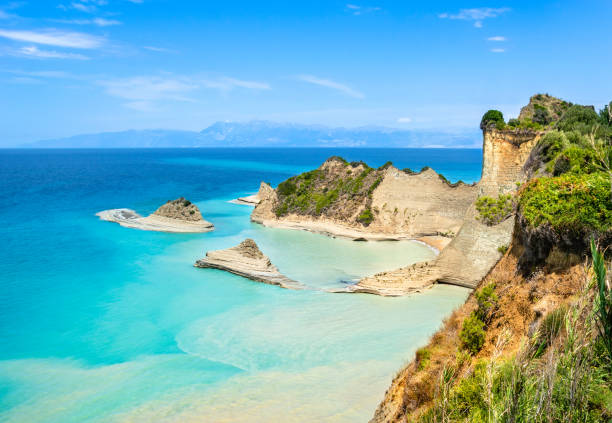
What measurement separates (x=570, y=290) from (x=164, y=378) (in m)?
14.4

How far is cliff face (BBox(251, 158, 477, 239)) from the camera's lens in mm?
40031

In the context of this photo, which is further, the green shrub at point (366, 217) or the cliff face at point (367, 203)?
the green shrub at point (366, 217)

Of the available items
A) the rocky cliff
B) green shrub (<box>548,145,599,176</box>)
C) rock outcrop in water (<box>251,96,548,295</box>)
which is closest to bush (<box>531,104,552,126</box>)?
rock outcrop in water (<box>251,96,548,295</box>)

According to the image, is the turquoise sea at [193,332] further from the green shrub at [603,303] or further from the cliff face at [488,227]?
the green shrub at [603,303]

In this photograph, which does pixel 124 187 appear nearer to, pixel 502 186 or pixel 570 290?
pixel 502 186

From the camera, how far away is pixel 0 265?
1275 inches

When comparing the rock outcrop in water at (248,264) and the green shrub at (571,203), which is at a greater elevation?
the green shrub at (571,203)

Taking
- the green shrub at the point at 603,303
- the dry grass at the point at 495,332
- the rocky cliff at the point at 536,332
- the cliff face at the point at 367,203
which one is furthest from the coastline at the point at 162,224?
the green shrub at the point at 603,303

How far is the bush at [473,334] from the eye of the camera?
10.1 meters

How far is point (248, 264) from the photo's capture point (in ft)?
97.7

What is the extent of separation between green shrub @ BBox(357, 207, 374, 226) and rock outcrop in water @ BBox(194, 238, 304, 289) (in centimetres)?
1482

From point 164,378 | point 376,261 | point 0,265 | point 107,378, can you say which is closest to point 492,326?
point 164,378

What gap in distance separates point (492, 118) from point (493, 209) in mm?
8853

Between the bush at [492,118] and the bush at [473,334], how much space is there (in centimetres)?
2267
